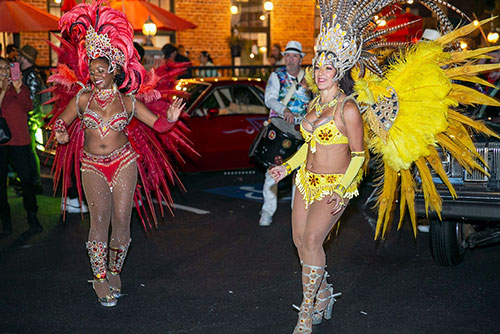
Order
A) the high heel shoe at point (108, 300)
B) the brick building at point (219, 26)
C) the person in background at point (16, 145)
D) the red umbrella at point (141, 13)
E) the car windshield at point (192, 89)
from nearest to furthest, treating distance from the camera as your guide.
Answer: the high heel shoe at point (108, 300) < the person in background at point (16, 145) < the car windshield at point (192, 89) < the red umbrella at point (141, 13) < the brick building at point (219, 26)

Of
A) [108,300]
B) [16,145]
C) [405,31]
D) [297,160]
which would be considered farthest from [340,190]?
[405,31]

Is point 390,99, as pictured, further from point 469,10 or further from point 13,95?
point 469,10

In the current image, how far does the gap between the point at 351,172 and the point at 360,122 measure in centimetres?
34

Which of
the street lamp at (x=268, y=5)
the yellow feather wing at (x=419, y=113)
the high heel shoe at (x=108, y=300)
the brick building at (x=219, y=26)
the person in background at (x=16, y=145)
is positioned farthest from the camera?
the street lamp at (x=268, y=5)

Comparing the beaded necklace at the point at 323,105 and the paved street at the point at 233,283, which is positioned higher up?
the beaded necklace at the point at 323,105

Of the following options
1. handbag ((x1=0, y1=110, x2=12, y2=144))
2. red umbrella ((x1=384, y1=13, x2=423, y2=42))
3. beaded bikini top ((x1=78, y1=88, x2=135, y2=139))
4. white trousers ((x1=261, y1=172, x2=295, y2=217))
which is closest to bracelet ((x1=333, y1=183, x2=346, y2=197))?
beaded bikini top ((x1=78, y1=88, x2=135, y2=139))

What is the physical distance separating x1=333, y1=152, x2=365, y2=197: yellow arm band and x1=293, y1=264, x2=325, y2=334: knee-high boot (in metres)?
0.59

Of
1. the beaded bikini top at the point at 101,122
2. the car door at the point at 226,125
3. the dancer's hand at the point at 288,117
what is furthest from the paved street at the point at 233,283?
the car door at the point at 226,125

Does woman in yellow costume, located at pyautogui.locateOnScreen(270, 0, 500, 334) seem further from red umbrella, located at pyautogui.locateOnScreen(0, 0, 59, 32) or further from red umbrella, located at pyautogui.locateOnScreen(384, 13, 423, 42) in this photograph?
red umbrella, located at pyautogui.locateOnScreen(0, 0, 59, 32)

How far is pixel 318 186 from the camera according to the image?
194 inches

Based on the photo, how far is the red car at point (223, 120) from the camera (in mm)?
11414

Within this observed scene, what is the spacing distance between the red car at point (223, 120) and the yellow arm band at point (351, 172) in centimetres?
674

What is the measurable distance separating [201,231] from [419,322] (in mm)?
3625

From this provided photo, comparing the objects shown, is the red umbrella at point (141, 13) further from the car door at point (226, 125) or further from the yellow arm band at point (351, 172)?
the yellow arm band at point (351, 172)
